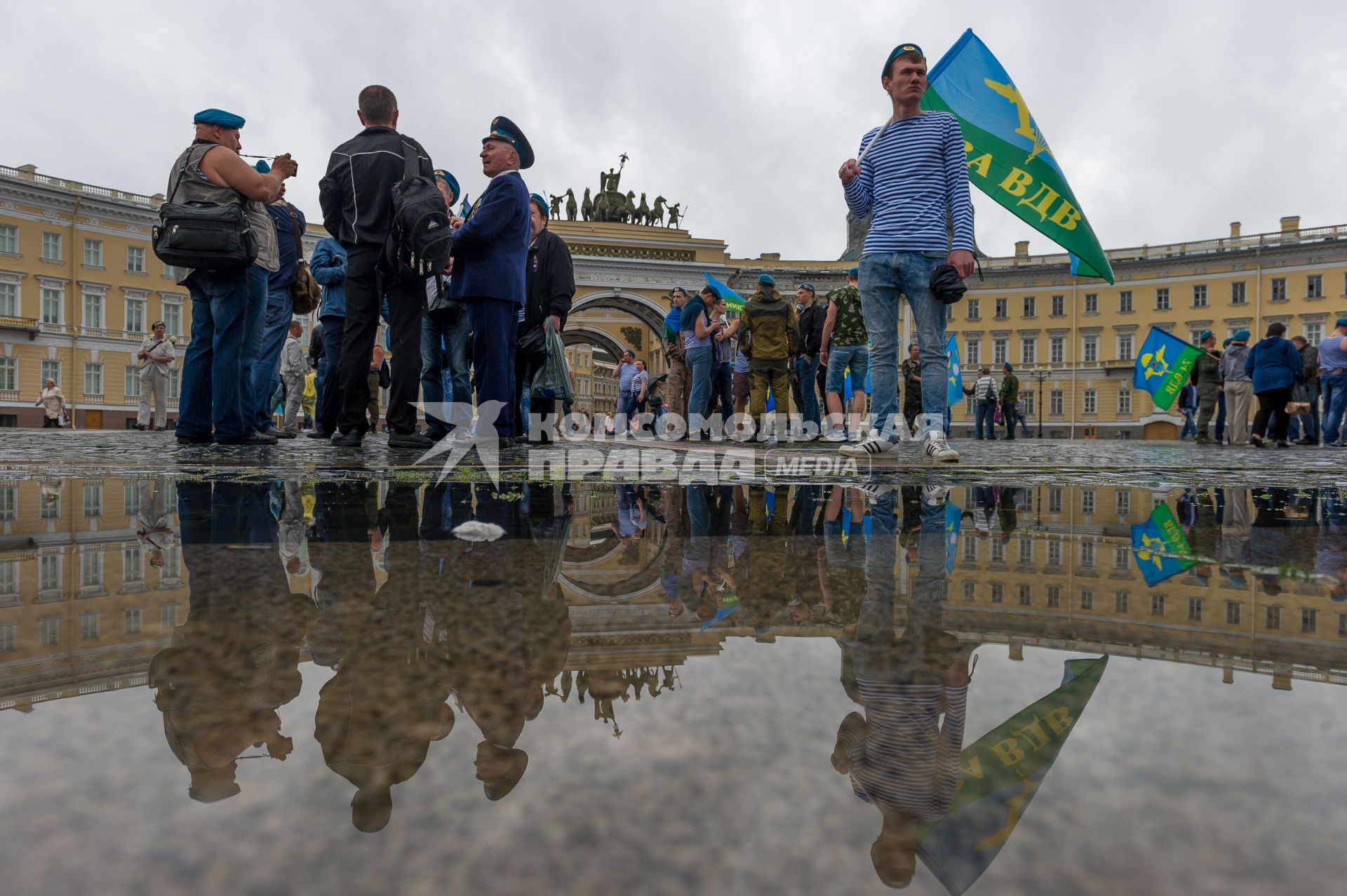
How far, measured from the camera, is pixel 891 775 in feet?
1.72

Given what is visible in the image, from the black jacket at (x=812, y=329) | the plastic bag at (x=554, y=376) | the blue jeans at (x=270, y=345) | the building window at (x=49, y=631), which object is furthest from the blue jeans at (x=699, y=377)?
the building window at (x=49, y=631)

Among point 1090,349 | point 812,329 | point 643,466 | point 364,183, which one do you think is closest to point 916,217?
point 643,466

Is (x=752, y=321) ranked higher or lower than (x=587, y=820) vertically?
higher

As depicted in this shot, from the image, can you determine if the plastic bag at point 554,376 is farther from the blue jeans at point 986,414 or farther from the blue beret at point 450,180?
the blue jeans at point 986,414

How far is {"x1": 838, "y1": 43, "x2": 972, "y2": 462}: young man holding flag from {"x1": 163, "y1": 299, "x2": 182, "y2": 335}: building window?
39.5m

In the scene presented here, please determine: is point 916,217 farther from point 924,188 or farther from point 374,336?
point 374,336

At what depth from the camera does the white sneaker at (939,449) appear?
3.91 meters

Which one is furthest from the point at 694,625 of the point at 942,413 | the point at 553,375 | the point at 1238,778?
the point at 553,375

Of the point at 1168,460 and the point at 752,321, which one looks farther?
the point at 752,321

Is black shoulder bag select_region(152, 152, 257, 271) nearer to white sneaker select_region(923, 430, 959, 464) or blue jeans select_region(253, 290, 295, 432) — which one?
blue jeans select_region(253, 290, 295, 432)

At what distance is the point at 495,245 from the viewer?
4422 mm

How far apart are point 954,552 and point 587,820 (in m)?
1.12

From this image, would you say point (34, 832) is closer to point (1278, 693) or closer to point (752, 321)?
point (1278, 693)

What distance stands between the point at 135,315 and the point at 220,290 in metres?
37.5
